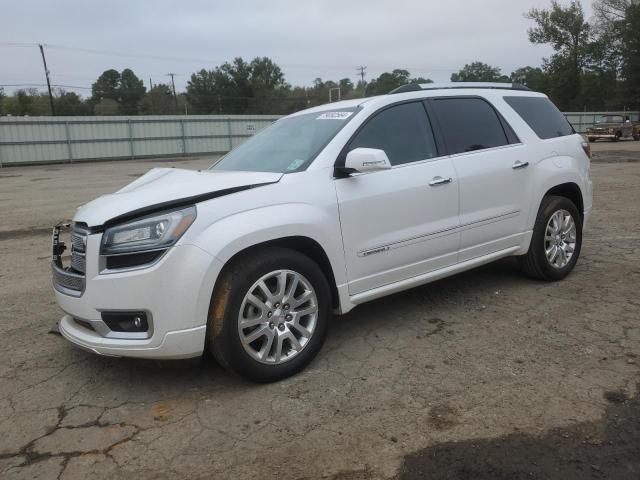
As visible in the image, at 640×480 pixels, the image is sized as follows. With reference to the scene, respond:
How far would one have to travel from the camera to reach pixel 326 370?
3.53 meters

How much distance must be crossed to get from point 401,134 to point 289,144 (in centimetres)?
85

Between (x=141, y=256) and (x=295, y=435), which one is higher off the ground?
(x=141, y=256)

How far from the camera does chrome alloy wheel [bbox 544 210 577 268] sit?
5012 millimetres

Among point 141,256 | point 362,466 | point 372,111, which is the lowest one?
point 362,466

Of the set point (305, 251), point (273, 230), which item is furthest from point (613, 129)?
point (273, 230)

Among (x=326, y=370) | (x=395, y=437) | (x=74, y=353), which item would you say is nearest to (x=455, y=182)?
(x=326, y=370)

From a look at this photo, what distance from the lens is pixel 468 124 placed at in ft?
14.9

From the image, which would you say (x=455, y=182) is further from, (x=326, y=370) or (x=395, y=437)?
(x=395, y=437)

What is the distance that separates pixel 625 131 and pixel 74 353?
38970 millimetres

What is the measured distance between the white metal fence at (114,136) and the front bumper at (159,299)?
28173mm

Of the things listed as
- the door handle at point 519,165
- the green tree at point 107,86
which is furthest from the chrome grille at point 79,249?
the green tree at point 107,86

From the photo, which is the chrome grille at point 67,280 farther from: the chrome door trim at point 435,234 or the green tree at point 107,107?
the green tree at point 107,107

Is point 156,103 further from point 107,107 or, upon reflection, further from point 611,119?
point 611,119

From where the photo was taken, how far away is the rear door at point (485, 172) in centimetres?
433
